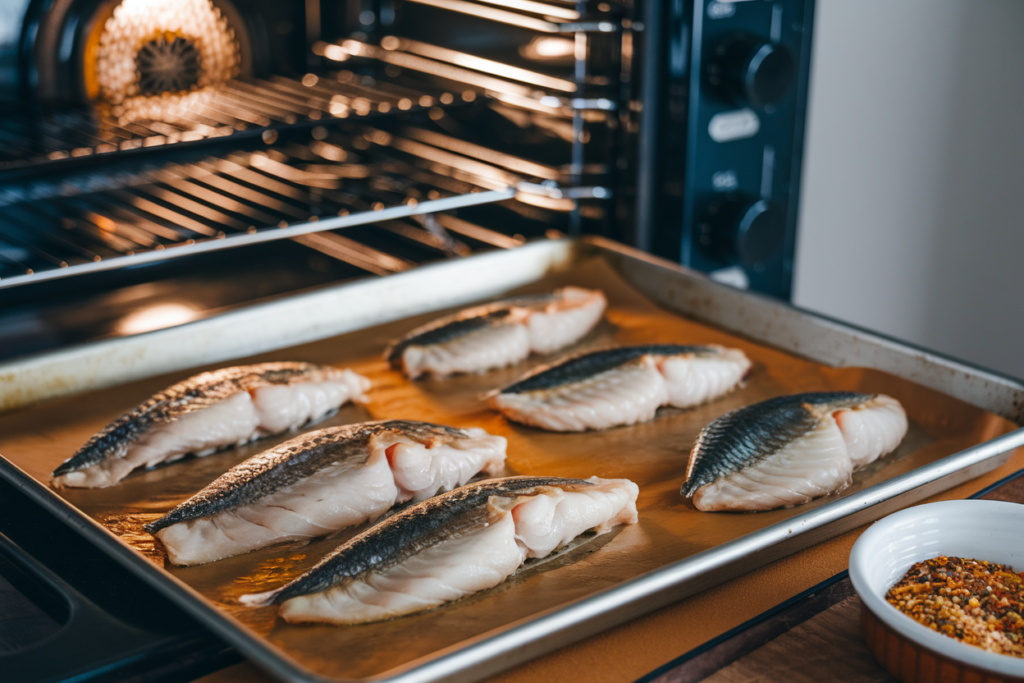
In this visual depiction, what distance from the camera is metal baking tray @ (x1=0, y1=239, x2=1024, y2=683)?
3.65ft

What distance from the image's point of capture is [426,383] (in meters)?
1.89

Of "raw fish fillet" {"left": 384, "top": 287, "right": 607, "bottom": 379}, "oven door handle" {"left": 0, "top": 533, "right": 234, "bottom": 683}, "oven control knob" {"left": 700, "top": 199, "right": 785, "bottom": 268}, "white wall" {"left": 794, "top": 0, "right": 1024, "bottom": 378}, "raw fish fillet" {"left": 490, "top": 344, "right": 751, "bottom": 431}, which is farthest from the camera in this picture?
"white wall" {"left": 794, "top": 0, "right": 1024, "bottom": 378}

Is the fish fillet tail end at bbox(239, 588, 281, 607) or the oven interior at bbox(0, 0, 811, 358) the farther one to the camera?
the oven interior at bbox(0, 0, 811, 358)

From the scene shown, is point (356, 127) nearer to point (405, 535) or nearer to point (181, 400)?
point (181, 400)

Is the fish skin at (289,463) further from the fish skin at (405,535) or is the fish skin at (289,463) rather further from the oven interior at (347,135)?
the oven interior at (347,135)

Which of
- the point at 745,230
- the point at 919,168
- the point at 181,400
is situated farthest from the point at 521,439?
the point at 919,168

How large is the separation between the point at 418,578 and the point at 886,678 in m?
0.55

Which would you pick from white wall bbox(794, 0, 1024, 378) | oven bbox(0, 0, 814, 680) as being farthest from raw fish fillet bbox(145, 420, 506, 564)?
white wall bbox(794, 0, 1024, 378)

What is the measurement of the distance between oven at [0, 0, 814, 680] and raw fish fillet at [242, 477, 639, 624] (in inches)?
33.3

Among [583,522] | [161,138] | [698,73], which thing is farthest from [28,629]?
[698,73]

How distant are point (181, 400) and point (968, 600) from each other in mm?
1208

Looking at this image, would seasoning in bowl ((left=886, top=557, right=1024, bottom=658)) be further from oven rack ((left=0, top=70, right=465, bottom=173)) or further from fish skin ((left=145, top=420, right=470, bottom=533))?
oven rack ((left=0, top=70, right=465, bottom=173))

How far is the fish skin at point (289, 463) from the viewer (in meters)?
1.36

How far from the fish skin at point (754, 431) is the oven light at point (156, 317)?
1.13 meters
